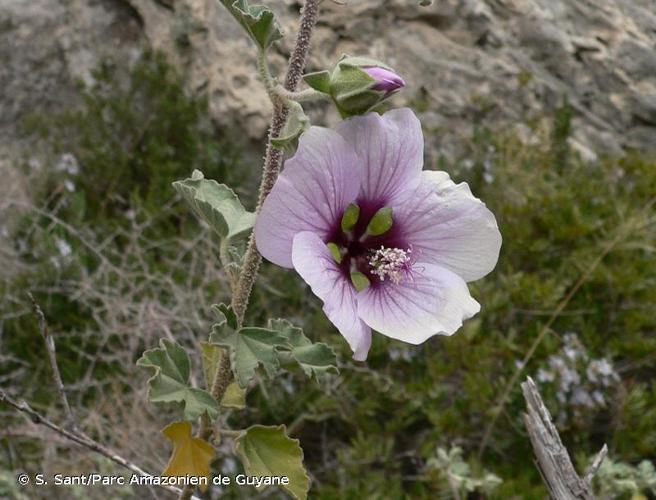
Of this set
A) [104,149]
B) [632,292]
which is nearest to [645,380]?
[632,292]

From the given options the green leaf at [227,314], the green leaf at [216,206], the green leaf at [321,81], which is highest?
the green leaf at [321,81]

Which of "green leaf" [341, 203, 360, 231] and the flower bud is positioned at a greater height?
the flower bud

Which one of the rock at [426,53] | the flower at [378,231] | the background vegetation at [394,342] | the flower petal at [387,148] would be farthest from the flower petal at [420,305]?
the rock at [426,53]

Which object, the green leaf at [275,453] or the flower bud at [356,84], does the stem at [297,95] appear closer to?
the flower bud at [356,84]

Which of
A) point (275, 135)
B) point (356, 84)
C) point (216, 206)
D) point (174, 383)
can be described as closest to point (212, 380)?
point (174, 383)

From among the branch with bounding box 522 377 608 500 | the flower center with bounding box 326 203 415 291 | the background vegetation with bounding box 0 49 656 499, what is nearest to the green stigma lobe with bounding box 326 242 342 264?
the flower center with bounding box 326 203 415 291

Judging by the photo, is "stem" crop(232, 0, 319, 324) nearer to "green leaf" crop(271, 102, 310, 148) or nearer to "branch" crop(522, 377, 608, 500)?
"green leaf" crop(271, 102, 310, 148)

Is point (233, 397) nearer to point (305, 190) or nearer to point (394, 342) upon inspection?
point (305, 190)
